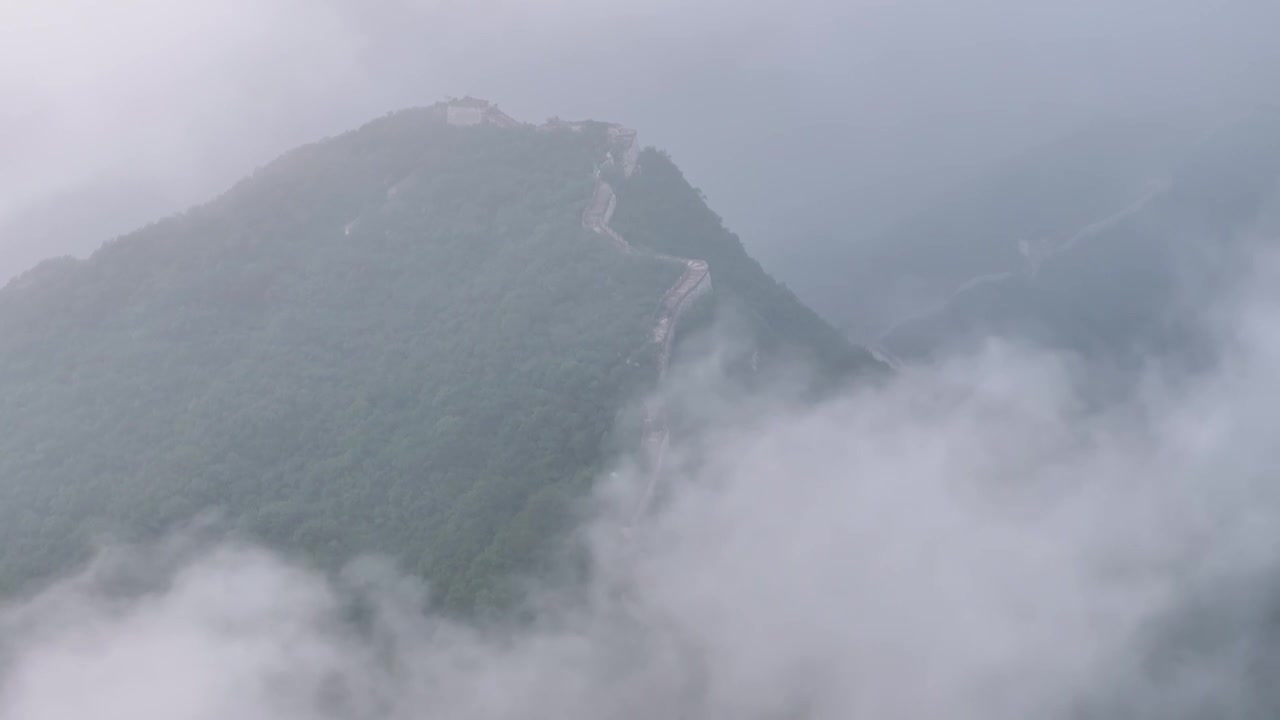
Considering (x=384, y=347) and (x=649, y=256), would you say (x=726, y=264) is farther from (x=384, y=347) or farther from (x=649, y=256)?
(x=384, y=347)

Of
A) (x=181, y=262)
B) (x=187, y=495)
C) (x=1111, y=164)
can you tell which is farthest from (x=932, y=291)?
(x=187, y=495)

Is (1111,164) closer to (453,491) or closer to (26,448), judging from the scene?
(453,491)

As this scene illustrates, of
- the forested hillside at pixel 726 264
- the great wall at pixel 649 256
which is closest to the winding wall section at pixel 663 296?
the great wall at pixel 649 256

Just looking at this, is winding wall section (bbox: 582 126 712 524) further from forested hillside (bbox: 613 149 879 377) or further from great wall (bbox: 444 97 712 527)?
forested hillside (bbox: 613 149 879 377)

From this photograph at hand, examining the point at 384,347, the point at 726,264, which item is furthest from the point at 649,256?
the point at 384,347

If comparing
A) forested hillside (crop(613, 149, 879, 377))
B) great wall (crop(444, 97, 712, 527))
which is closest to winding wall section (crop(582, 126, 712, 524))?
great wall (crop(444, 97, 712, 527))
